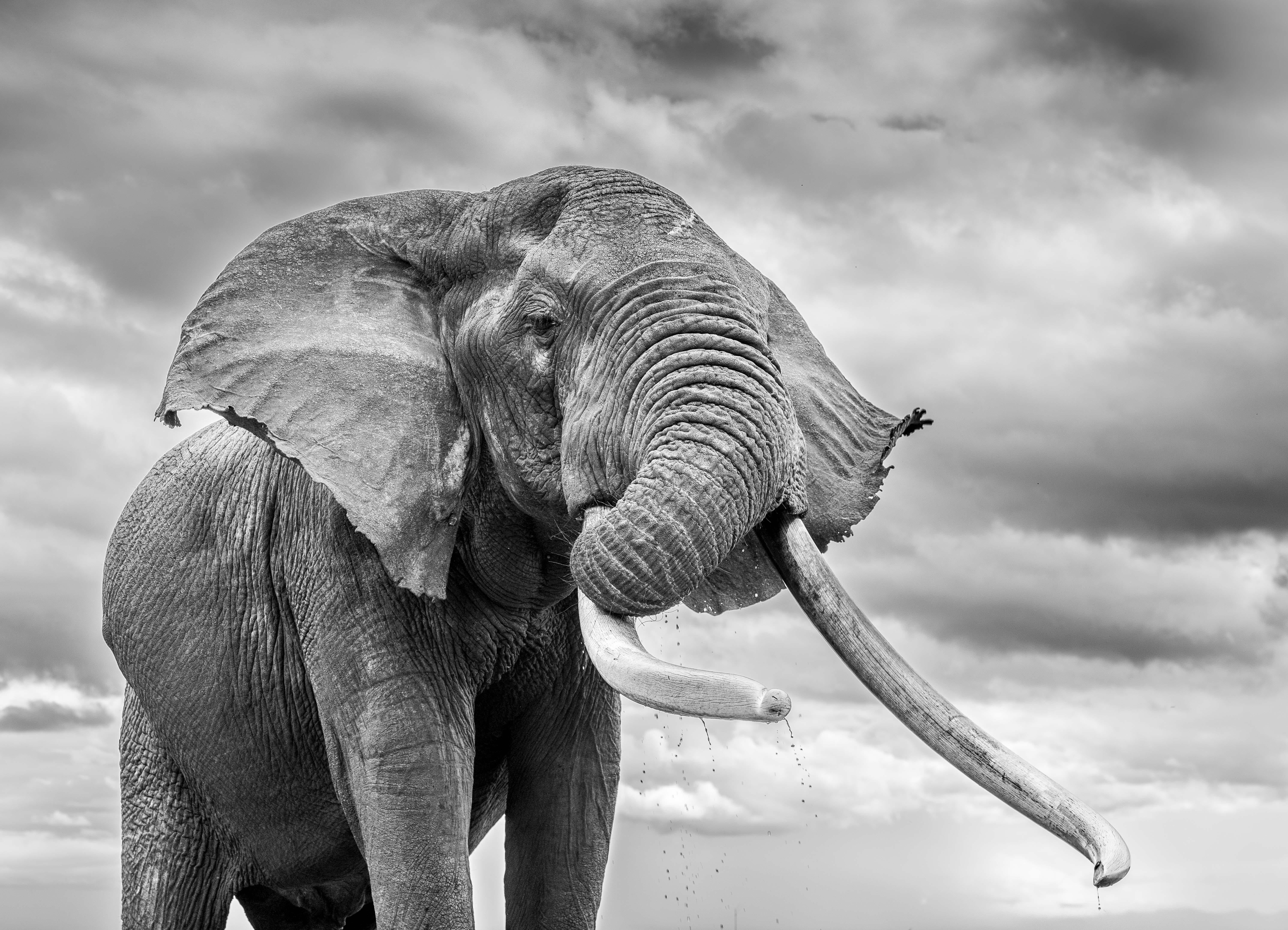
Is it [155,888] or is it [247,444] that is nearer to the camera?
[247,444]

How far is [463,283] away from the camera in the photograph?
8266 mm

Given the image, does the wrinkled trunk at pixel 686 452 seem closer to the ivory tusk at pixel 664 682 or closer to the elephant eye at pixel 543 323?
the ivory tusk at pixel 664 682

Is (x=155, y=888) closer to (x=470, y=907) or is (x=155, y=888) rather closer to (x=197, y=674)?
(x=197, y=674)

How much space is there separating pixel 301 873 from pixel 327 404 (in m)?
2.92

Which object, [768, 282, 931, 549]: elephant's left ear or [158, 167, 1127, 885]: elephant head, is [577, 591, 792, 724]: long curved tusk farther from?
[768, 282, 931, 549]: elephant's left ear

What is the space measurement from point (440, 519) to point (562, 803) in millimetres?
1980

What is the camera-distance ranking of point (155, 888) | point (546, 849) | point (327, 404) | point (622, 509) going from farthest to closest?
point (155, 888)
point (546, 849)
point (327, 404)
point (622, 509)

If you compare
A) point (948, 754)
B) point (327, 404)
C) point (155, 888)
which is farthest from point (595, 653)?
point (155, 888)

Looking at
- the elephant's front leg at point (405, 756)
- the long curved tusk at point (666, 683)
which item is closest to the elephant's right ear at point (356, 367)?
the elephant's front leg at point (405, 756)

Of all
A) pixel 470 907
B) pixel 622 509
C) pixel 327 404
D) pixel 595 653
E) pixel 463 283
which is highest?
pixel 463 283

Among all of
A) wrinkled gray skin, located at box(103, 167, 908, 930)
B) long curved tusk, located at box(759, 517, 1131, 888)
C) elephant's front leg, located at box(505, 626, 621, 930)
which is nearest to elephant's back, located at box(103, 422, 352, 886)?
wrinkled gray skin, located at box(103, 167, 908, 930)

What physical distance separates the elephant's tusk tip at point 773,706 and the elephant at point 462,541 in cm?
1

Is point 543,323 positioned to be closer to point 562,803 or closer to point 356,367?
point 356,367

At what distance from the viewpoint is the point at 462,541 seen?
8414 mm
